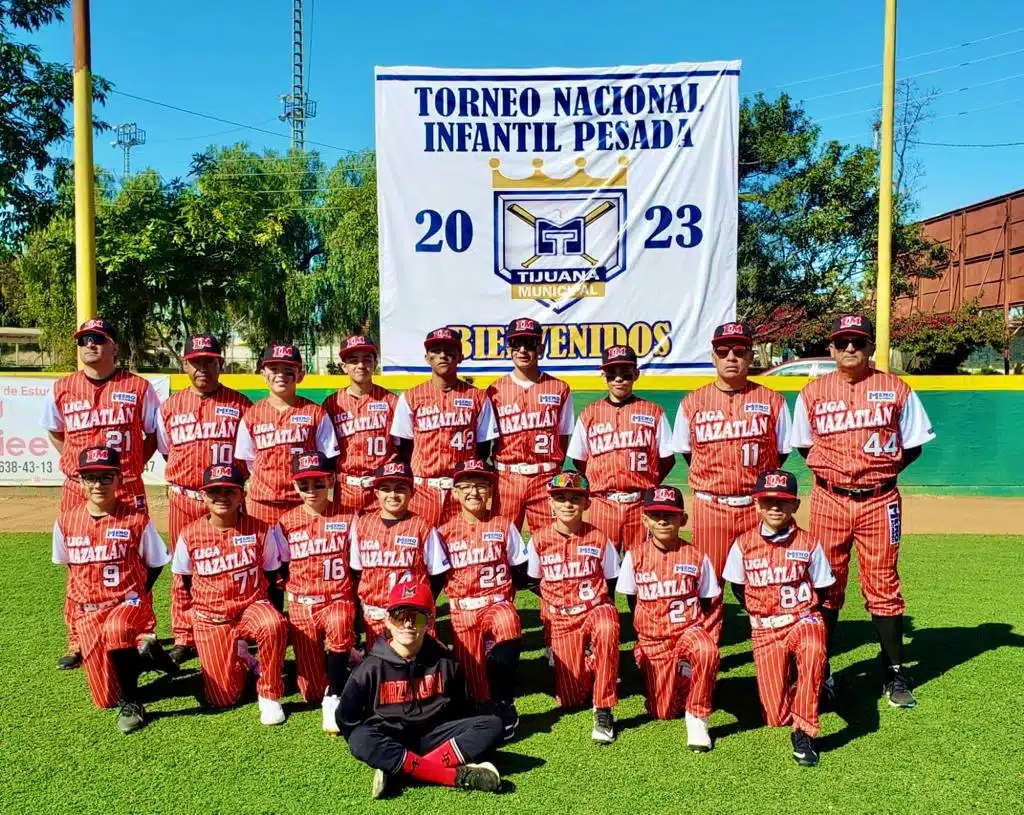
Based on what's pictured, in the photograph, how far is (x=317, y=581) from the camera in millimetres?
4543

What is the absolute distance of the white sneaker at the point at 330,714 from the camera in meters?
4.02

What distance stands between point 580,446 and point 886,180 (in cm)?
596

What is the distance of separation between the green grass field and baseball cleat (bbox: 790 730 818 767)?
0.06m

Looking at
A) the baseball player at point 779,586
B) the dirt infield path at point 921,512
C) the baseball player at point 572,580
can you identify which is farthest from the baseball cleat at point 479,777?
the dirt infield path at point 921,512

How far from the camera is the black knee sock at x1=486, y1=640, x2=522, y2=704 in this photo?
4211 mm

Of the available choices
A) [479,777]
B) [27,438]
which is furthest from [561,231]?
[27,438]

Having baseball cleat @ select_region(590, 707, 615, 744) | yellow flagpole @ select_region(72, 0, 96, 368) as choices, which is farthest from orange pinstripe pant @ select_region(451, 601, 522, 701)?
yellow flagpole @ select_region(72, 0, 96, 368)

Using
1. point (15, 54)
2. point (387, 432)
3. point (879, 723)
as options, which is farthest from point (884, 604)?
point (15, 54)

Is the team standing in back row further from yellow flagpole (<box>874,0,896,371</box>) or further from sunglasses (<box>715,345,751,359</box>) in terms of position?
yellow flagpole (<box>874,0,896,371</box>)

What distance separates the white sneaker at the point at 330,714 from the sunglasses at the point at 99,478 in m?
1.66

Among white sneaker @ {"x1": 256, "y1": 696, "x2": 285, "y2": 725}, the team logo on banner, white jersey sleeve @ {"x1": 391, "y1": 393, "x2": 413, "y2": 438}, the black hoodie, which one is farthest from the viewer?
the team logo on banner

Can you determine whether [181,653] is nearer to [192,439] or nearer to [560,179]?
[192,439]

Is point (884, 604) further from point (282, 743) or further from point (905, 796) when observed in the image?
point (282, 743)

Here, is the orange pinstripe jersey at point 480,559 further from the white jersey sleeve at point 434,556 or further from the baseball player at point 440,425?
the baseball player at point 440,425
